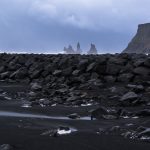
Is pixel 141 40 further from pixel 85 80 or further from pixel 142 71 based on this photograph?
pixel 142 71

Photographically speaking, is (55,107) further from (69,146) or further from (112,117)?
(69,146)

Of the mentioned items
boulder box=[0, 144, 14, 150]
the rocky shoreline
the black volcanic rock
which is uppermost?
Result: the black volcanic rock

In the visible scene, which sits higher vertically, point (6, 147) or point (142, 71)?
point (142, 71)

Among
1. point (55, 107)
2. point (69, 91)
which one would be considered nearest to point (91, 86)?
point (69, 91)

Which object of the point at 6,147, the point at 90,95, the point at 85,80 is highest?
the point at 85,80

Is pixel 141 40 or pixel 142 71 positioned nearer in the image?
pixel 142 71

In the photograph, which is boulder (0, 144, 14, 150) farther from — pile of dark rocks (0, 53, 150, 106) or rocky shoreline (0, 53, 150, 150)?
pile of dark rocks (0, 53, 150, 106)

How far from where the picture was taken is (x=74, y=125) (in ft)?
34.0

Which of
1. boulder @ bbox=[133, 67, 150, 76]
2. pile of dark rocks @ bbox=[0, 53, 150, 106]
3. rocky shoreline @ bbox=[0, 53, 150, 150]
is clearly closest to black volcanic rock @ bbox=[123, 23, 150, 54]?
pile of dark rocks @ bbox=[0, 53, 150, 106]

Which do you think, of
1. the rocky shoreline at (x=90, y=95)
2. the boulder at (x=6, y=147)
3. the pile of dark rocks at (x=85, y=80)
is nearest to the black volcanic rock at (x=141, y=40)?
the pile of dark rocks at (x=85, y=80)

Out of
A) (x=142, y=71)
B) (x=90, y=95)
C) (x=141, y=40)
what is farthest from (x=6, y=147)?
(x=141, y=40)

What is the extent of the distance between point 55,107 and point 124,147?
6.23 m

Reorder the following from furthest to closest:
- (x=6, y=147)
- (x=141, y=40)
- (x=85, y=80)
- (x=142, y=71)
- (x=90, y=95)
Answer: (x=141, y=40) → (x=85, y=80) → (x=142, y=71) → (x=90, y=95) → (x=6, y=147)

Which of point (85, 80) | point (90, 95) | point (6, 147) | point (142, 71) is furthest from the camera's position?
point (85, 80)
